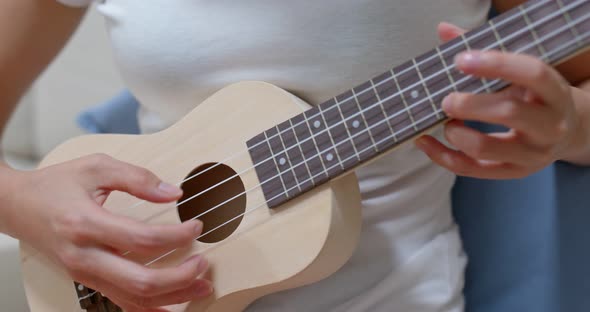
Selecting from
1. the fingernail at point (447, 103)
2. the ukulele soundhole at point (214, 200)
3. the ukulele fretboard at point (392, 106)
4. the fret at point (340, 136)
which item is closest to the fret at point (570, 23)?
the ukulele fretboard at point (392, 106)

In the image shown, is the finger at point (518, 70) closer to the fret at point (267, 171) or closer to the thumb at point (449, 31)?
the thumb at point (449, 31)

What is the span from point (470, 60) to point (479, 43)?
6 cm

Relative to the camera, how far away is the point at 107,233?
0.63 meters

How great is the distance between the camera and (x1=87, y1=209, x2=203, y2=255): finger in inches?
24.0

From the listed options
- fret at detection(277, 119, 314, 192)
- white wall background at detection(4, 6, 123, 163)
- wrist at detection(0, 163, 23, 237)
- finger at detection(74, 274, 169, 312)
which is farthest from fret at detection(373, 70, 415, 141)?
white wall background at detection(4, 6, 123, 163)

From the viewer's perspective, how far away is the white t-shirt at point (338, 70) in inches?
25.9

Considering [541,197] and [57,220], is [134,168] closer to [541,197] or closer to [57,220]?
[57,220]

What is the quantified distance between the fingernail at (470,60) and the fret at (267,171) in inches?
9.4

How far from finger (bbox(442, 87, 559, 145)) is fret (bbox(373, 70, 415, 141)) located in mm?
53

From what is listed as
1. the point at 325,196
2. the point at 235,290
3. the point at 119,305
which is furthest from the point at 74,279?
the point at 325,196

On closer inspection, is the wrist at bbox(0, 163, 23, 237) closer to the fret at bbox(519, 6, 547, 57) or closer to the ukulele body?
the ukulele body

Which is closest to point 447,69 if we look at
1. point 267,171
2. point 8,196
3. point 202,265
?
point 267,171

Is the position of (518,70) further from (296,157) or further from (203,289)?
(203,289)

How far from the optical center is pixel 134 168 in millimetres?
648
